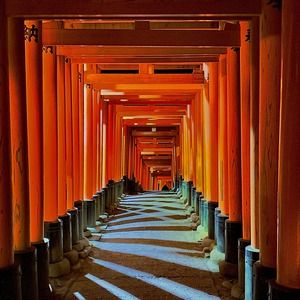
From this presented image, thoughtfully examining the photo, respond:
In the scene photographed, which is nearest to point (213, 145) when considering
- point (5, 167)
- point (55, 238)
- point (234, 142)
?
point (234, 142)

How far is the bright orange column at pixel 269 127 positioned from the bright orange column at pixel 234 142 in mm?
2085

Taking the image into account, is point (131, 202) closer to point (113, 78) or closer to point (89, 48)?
point (113, 78)

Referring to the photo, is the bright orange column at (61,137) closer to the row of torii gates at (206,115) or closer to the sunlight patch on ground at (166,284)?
the row of torii gates at (206,115)

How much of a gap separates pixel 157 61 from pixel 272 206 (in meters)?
4.70

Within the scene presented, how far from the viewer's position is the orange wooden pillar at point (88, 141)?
32.7 ft

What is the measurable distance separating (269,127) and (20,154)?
221 cm

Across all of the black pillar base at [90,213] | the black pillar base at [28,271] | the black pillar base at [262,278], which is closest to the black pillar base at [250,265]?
the black pillar base at [262,278]

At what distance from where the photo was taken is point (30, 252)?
4797mm

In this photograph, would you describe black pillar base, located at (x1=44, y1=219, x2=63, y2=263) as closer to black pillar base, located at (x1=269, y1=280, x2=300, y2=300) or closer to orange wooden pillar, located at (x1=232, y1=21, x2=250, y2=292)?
orange wooden pillar, located at (x1=232, y1=21, x2=250, y2=292)

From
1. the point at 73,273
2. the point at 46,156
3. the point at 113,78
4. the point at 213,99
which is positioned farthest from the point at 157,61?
the point at 73,273

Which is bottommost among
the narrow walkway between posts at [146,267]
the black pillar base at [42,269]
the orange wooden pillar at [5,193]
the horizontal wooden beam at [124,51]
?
the narrow walkway between posts at [146,267]

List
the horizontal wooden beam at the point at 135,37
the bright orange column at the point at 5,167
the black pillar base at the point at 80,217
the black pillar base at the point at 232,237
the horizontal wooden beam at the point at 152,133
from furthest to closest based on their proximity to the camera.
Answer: the horizontal wooden beam at the point at 152,133, the black pillar base at the point at 80,217, the black pillar base at the point at 232,237, the horizontal wooden beam at the point at 135,37, the bright orange column at the point at 5,167

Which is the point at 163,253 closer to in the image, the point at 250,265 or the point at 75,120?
the point at 75,120

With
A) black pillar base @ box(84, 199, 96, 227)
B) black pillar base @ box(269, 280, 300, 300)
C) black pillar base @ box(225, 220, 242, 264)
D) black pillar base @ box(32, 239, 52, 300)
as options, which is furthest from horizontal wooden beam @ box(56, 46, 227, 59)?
black pillar base @ box(269, 280, 300, 300)
